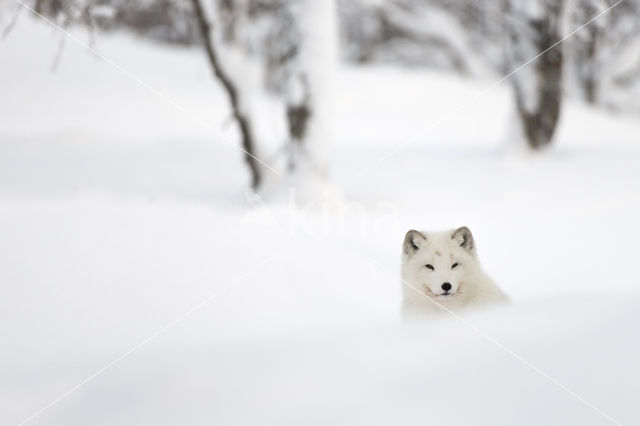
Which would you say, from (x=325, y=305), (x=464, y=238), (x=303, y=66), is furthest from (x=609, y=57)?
(x=464, y=238)

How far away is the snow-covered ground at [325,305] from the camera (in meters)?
1.98

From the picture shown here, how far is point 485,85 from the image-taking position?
50.9 ft

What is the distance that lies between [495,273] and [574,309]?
2.55 ft

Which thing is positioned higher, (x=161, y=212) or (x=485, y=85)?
(x=485, y=85)

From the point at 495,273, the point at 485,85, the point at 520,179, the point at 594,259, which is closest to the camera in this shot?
the point at 495,273

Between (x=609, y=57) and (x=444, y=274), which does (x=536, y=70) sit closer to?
(x=609, y=57)

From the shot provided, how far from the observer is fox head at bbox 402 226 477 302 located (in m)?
2.19

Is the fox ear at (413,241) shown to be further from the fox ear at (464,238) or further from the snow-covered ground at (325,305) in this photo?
the snow-covered ground at (325,305)

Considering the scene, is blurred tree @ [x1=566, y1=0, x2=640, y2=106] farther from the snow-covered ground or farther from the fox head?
the fox head

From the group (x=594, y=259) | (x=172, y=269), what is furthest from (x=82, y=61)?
(x=594, y=259)

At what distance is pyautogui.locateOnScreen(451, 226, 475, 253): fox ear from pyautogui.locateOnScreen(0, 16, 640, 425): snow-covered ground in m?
0.23

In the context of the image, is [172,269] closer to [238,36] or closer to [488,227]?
[488,227]

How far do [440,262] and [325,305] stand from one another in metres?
0.97

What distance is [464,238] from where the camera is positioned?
2.25 metres
